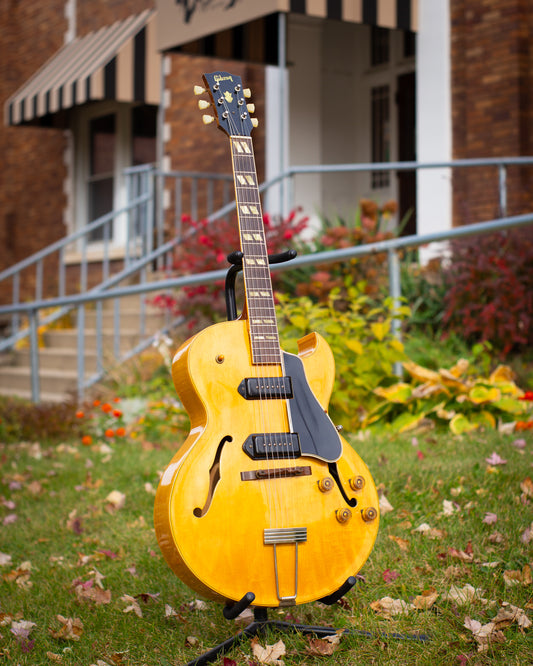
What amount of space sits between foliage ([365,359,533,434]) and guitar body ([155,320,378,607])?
6.90ft

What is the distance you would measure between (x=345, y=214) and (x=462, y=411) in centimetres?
587

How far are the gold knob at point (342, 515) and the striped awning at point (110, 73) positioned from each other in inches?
331

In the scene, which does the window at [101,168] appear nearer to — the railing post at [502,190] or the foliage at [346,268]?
the foliage at [346,268]

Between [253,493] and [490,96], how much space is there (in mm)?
6318

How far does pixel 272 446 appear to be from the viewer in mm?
A: 2119

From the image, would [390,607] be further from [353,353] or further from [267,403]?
[353,353]

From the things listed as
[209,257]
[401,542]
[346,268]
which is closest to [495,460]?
[401,542]

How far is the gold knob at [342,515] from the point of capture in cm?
213

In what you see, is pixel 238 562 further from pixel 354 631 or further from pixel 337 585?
pixel 354 631

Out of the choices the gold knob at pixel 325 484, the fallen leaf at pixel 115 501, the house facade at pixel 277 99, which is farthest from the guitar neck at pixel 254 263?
the house facade at pixel 277 99

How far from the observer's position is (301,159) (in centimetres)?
984

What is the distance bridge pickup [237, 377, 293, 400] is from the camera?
2.17 meters

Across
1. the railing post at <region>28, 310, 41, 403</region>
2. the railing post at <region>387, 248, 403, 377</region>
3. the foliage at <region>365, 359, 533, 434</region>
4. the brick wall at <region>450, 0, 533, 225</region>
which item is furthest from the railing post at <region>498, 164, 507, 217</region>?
the railing post at <region>28, 310, 41, 403</region>

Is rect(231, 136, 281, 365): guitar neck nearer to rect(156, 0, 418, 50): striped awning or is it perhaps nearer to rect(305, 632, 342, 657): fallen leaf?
rect(305, 632, 342, 657): fallen leaf
